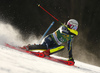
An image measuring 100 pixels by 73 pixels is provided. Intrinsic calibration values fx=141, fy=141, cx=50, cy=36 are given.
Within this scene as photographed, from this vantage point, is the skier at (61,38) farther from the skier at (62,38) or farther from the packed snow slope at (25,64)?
the packed snow slope at (25,64)

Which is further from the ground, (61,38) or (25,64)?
(61,38)

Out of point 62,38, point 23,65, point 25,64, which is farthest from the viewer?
point 62,38

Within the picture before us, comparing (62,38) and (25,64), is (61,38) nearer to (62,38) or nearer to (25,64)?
(62,38)

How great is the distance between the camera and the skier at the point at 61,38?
14.4 ft

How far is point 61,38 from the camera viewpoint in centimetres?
456

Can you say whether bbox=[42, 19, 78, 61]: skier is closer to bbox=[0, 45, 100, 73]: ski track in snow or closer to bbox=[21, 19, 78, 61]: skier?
bbox=[21, 19, 78, 61]: skier

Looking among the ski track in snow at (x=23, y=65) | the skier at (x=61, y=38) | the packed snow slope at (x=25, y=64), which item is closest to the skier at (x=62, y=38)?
the skier at (x=61, y=38)

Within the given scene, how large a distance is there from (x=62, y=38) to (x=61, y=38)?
0.03 m

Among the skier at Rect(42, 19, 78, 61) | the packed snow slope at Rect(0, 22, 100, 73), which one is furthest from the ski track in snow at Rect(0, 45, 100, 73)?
the skier at Rect(42, 19, 78, 61)

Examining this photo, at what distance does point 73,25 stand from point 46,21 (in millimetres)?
8192

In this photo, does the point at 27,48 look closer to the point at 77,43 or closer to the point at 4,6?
the point at 4,6

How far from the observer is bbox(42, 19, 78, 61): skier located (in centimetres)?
438

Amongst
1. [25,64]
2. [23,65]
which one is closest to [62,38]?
[25,64]

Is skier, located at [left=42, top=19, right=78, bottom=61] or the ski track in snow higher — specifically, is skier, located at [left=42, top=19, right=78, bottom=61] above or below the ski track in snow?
above
